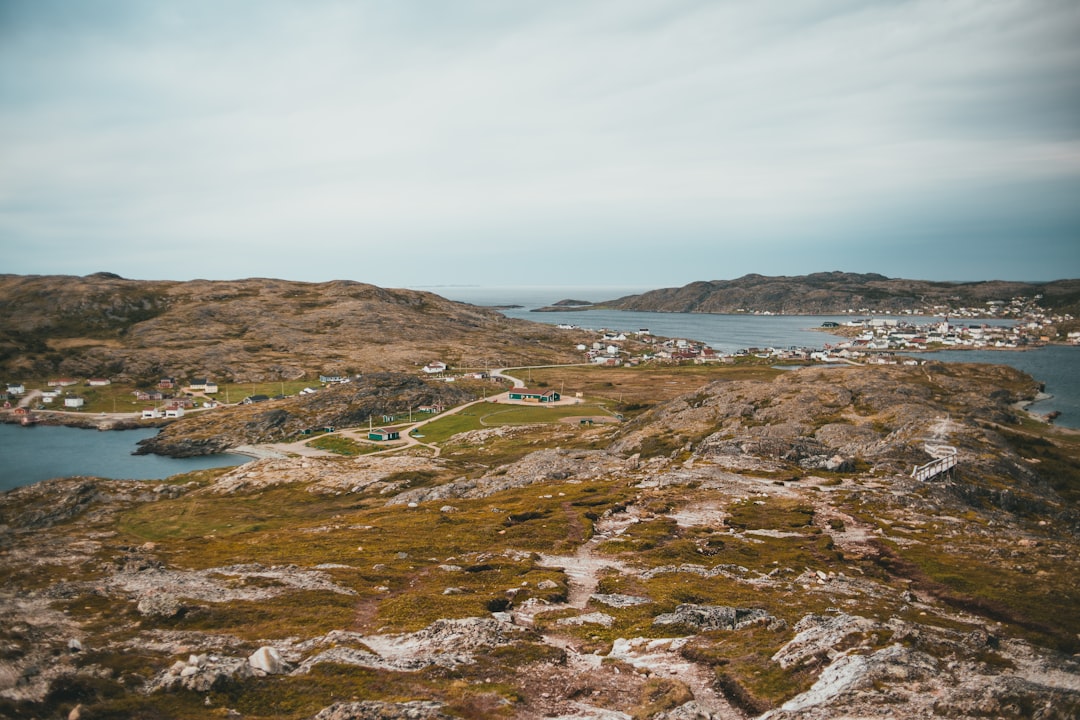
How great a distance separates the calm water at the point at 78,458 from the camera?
150 m

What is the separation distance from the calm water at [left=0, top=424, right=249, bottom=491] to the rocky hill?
57.0m

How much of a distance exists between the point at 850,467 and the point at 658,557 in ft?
167

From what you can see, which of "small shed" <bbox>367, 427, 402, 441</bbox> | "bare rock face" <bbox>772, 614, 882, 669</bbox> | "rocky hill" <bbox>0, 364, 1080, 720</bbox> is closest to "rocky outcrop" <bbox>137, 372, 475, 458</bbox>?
"small shed" <bbox>367, 427, 402, 441</bbox>

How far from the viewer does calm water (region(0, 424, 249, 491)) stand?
149500mm

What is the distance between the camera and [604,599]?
40406 millimetres

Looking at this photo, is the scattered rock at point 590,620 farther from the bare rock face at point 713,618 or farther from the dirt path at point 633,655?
the bare rock face at point 713,618

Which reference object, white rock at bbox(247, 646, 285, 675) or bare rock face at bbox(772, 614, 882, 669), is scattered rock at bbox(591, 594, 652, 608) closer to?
bare rock face at bbox(772, 614, 882, 669)

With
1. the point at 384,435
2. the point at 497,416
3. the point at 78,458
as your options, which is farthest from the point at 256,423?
the point at 497,416

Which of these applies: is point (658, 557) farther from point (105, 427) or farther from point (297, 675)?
point (105, 427)

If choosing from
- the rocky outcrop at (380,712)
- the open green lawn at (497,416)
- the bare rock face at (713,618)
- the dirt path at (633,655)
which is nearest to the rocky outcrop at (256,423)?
the open green lawn at (497,416)

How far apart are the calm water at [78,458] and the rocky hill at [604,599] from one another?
56992 mm

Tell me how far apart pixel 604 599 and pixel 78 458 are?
179451 millimetres

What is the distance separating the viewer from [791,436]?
10656cm

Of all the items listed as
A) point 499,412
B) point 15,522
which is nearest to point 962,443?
point 499,412
